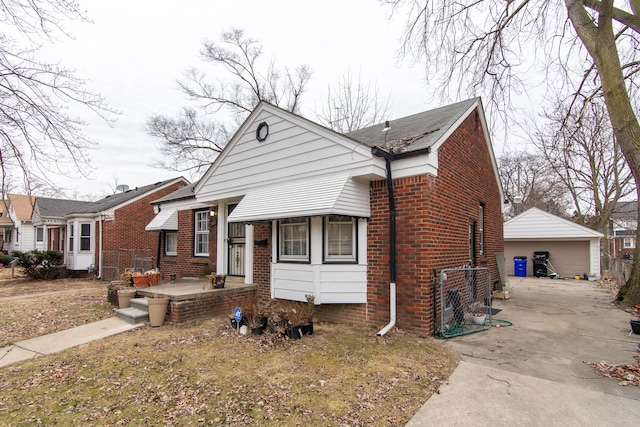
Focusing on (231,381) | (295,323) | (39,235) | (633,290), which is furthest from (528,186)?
(39,235)

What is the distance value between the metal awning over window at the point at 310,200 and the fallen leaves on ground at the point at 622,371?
4.22 meters

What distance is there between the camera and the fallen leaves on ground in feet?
13.4

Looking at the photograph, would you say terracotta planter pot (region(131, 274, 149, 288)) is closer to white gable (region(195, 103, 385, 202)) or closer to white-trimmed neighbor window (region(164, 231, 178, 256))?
white gable (region(195, 103, 385, 202))

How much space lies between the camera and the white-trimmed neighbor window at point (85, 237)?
18078 mm

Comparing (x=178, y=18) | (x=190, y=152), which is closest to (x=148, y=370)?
(x=178, y=18)

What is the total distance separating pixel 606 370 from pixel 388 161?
4544mm

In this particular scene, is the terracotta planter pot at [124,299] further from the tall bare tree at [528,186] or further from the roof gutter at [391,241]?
the tall bare tree at [528,186]

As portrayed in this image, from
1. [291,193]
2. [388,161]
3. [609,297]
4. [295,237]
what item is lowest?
[609,297]

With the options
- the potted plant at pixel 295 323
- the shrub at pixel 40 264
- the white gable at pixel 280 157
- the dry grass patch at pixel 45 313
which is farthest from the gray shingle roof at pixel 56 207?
the potted plant at pixel 295 323

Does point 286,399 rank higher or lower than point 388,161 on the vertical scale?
lower

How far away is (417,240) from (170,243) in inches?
412

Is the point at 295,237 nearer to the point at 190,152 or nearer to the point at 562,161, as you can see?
the point at 190,152

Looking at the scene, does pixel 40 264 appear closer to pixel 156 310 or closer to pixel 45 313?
pixel 45 313

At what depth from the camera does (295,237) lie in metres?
7.68
